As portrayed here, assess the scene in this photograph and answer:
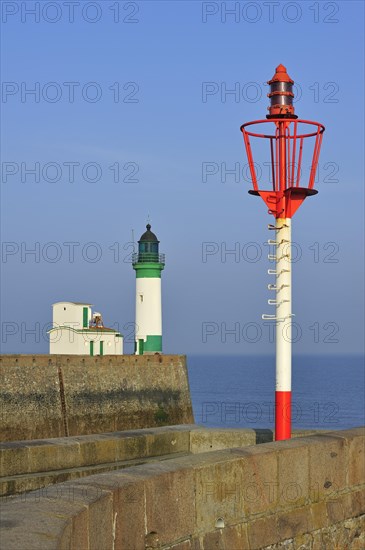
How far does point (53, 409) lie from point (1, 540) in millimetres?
16931

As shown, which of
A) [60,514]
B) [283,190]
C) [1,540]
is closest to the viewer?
[1,540]

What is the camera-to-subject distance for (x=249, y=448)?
26.8 ft

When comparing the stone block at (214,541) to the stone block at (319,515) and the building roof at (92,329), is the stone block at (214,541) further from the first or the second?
the building roof at (92,329)

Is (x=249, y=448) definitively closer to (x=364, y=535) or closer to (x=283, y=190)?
(x=364, y=535)

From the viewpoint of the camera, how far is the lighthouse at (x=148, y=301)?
31703 millimetres

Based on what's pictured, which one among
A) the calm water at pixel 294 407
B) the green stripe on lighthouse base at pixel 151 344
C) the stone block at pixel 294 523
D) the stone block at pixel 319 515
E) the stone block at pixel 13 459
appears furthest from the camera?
the calm water at pixel 294 407

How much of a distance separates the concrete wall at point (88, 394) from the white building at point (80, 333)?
4.79 meters

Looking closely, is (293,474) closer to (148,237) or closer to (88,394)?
(88,394)

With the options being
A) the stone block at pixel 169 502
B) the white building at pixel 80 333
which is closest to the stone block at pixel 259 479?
the stone block at pixel 169 502

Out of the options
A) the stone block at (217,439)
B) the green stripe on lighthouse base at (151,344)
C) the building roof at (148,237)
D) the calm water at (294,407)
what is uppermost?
the building roof at (148,237)

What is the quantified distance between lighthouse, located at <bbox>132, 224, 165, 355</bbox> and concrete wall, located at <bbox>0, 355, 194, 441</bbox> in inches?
212

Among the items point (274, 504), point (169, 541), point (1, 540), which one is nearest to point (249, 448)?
point (274, 504)

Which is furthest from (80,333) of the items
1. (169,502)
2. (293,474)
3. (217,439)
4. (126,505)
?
(126,505)

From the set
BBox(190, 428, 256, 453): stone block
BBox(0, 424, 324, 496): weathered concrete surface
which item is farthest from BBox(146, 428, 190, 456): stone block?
BBox(190, 428, 256, 453): stone block
